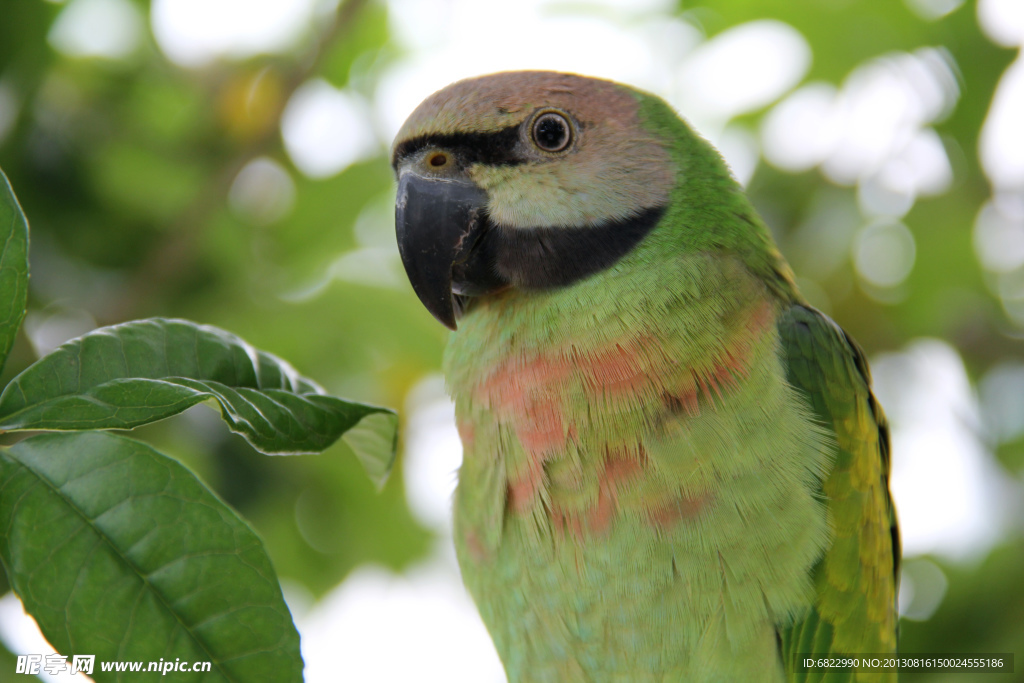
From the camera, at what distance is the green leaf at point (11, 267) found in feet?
2.97

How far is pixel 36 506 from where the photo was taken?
0.90m

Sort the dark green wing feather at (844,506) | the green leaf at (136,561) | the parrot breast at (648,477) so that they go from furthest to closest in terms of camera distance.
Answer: the dark green wing feather at (844,506) → the parrot breast at (648,477) → the green leaf at (136,561)

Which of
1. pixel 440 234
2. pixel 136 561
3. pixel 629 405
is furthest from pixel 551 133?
pixel 136 561

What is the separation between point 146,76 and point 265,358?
162cm

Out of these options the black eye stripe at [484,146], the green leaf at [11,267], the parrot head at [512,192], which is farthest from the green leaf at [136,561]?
the black eye stripe at [484,146]

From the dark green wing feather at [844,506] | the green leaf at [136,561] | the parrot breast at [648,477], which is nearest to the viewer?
the green leaf at [136,561]

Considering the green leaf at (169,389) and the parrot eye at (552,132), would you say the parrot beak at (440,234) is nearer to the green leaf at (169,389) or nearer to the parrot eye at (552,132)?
→ the parrot eye at (552,132)

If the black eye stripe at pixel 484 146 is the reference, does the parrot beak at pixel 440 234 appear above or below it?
below

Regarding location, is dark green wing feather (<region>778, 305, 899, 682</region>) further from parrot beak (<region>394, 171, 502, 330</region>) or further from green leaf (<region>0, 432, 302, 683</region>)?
green leaf (<region>0, 432, 302, 683</region>)

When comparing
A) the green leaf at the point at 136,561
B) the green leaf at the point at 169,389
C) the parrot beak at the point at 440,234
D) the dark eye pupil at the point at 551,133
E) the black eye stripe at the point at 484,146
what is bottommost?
the green leaf at the point at 136,561

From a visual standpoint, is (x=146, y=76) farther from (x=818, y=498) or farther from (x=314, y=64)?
(x=818, y=498)

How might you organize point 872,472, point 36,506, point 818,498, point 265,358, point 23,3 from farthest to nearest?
point 23,3, point 872,472, point 818,498, point 265,358, point 36,506

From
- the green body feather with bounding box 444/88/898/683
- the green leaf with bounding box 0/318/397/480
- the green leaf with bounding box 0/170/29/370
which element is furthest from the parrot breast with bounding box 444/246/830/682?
the green leaf with bounding box 0/170/29/370

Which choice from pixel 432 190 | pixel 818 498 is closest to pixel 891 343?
pixel 818 498
